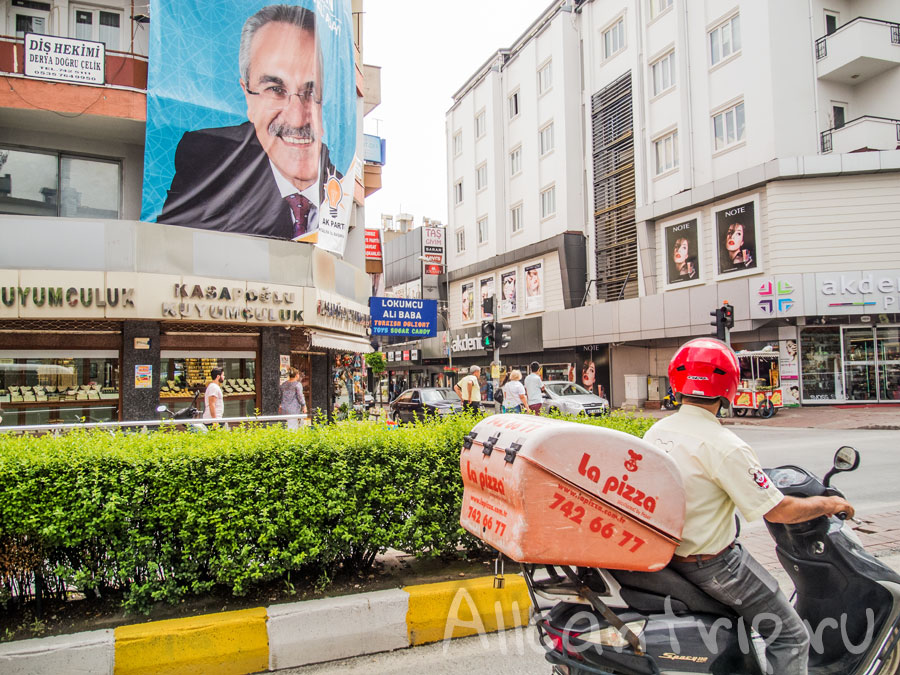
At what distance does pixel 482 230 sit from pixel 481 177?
11.8ft

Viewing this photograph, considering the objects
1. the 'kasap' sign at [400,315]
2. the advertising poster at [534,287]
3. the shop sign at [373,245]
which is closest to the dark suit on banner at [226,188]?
the 'kasap' sign at [400,315]

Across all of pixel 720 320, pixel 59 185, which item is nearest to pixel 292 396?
pixel 59 185

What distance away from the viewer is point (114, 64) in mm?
12859

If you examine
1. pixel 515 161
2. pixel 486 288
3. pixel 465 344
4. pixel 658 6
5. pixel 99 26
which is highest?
pixel 658 6

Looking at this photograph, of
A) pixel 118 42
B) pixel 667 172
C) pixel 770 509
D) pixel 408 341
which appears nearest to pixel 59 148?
pixel 118 42

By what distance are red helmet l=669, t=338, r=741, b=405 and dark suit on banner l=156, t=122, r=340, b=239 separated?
1294cm

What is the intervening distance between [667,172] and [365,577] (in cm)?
2667

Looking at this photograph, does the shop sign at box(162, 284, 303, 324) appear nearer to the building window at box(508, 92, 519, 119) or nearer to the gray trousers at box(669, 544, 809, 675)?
the gray trousers at box(669, 544, 809, 675)

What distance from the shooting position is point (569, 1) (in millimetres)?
33562

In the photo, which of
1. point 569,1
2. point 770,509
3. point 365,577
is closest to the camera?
point 770,509

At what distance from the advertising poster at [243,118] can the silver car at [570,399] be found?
9.47 meters

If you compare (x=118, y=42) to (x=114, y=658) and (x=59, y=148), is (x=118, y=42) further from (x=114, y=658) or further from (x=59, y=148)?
(x=114, y=658)

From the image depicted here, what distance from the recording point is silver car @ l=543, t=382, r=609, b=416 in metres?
20.5

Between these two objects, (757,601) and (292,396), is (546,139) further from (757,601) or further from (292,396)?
(757,601)
